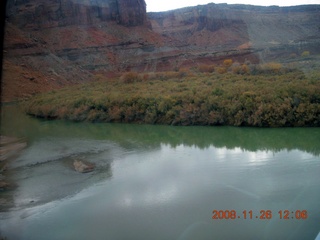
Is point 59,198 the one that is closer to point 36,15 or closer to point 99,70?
point 99,70

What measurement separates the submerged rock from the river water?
0.54 feet

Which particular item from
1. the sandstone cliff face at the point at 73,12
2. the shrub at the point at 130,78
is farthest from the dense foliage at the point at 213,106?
the sandstone cliff face at the point at 73,12

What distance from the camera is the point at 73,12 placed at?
38.8 meters

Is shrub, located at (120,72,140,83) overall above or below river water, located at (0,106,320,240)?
above

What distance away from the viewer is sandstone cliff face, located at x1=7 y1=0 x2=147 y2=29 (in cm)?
3519

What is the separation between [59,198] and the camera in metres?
7.52

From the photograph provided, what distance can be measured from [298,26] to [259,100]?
3781cm

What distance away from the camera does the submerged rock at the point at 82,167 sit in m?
9.27

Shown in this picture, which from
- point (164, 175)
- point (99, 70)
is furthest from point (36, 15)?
point (164, 175)

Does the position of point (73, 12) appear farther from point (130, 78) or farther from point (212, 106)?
point (212, 106)
